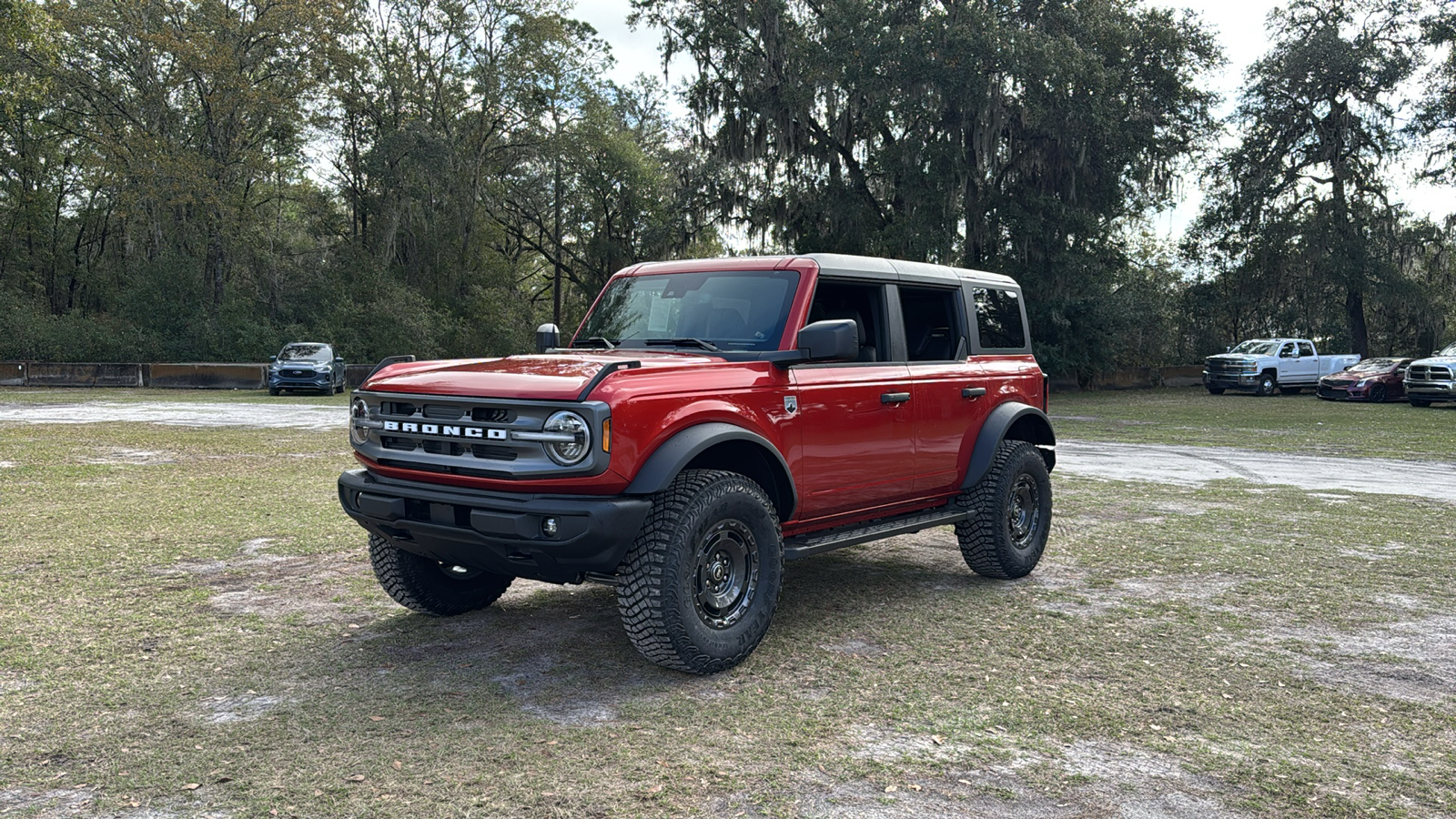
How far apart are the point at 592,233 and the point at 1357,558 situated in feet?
138

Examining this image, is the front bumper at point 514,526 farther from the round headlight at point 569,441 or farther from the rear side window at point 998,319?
the rear side window at point 998,319

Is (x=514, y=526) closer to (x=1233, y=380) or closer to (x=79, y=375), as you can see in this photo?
(x=1233, y=380)

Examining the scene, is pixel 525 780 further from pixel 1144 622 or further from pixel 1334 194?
pixel 1334 194

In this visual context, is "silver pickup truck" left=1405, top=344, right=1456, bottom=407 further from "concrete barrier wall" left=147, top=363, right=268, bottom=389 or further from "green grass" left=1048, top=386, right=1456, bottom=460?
"concrete barrier wall" left=147, top=363, right=268, bottom=389

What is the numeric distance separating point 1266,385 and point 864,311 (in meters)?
32.2

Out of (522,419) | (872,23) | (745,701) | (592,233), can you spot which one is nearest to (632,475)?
(522,419)

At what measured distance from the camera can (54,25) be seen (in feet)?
99.6

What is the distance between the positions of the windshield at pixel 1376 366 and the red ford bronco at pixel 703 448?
29.2m

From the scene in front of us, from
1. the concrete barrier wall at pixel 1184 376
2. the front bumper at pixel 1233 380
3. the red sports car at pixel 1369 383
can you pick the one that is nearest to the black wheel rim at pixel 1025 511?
the red sports car at pixel 1369 383

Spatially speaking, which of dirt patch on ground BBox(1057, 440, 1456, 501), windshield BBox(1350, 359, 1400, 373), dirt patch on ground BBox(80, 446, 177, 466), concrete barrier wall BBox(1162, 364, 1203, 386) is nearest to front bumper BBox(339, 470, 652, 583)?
dirt patch on ground BBox(1057, 440, 1456, 501)

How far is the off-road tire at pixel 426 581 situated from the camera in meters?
5.99

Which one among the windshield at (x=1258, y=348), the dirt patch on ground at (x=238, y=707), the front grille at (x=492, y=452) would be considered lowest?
the dirt patch on ground at (x=238, y=707)

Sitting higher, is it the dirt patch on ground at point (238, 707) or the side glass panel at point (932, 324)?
the side glass panel at point (932, 324)

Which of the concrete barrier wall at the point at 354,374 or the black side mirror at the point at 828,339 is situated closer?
the black side mirror at the point at 828,339
